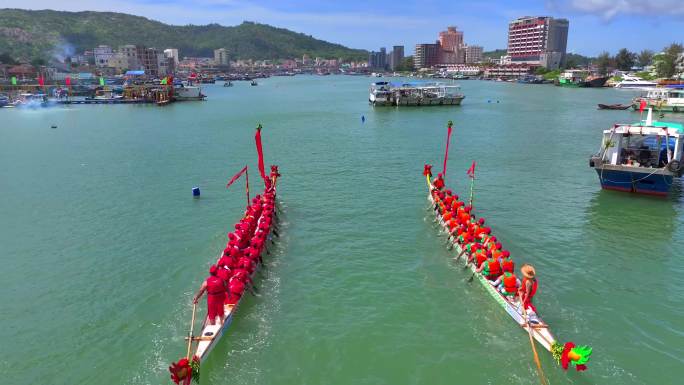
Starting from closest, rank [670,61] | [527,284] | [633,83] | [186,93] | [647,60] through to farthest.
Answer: [527,284], [186,93], [670,61], [633,83], [647,60]

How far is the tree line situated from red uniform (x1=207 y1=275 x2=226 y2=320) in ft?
550

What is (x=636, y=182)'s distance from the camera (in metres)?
27.0

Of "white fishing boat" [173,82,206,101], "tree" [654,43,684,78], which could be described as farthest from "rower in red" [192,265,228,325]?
"tree" [654,43,684,78]

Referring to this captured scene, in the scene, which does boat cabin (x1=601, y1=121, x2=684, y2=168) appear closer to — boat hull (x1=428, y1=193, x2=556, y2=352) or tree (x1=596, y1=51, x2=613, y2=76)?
boat hull (x1=428, y1=193, x2=556, y2=352)

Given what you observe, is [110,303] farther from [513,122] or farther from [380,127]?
[513,122]

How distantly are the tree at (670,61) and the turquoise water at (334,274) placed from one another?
131 meters

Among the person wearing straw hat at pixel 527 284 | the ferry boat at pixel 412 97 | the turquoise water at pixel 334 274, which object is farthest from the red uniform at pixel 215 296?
the ferry boat at pixel 412 97

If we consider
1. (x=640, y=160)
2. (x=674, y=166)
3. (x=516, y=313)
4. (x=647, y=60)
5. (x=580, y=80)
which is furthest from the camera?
(x=647, y=60)

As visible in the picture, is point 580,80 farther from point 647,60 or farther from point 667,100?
point 667,100

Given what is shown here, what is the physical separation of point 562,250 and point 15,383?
20622mm

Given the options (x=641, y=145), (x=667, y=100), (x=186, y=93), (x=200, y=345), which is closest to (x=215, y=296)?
(x=200, y=345)

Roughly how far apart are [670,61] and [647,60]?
67652 mm

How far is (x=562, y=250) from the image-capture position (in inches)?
786

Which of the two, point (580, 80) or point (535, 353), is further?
point (580, 80)
